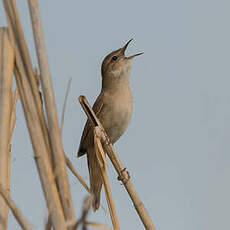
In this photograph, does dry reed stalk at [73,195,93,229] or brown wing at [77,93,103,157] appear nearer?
dry reed stalk at [73,195,93,229]

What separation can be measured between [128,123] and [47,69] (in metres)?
4.17

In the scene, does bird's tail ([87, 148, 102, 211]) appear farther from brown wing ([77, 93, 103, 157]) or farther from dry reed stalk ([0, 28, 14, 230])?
dry reed stalk ([0, 28, 14, 230])

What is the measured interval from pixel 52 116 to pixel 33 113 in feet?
0.22

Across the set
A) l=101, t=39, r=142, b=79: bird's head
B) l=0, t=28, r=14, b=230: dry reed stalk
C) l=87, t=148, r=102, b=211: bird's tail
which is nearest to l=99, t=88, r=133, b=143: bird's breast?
l=87, t=148, r=102, b=211: bird's tail

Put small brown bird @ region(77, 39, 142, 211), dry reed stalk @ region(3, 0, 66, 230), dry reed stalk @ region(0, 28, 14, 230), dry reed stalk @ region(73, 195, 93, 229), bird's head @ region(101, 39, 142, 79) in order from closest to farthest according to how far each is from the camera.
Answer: dry reed stalk @ region(73, 195, 93, 229)
dry reed stalk @ region(3, 0, 66, 230)
dry reed stalk @ region(0, 28, 14, 230)
small brown bird @ region(77, 39, 142, 211)
bird's head @ region(101, 39, 142, 79)

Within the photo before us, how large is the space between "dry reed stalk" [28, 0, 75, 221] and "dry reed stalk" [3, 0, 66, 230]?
0.08 feet

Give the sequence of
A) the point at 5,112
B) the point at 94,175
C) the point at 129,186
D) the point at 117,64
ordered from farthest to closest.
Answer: the point at 117,64 < the point at 94,175 < the point at 129,186 < the point at 5,112

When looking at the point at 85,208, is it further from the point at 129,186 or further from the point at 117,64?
the point at 117,64

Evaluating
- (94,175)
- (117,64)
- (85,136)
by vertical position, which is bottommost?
(94,175)

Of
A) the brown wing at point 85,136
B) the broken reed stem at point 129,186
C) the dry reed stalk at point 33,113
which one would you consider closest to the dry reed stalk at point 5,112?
the dry reed stalk at point 33,113

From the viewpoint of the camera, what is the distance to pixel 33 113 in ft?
5.72

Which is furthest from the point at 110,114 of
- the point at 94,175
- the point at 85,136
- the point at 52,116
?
the point at 52,116

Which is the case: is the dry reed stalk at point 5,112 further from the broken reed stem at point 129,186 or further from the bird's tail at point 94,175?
the bird's tail at point 94,175

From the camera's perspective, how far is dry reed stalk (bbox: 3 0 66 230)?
1.64m
